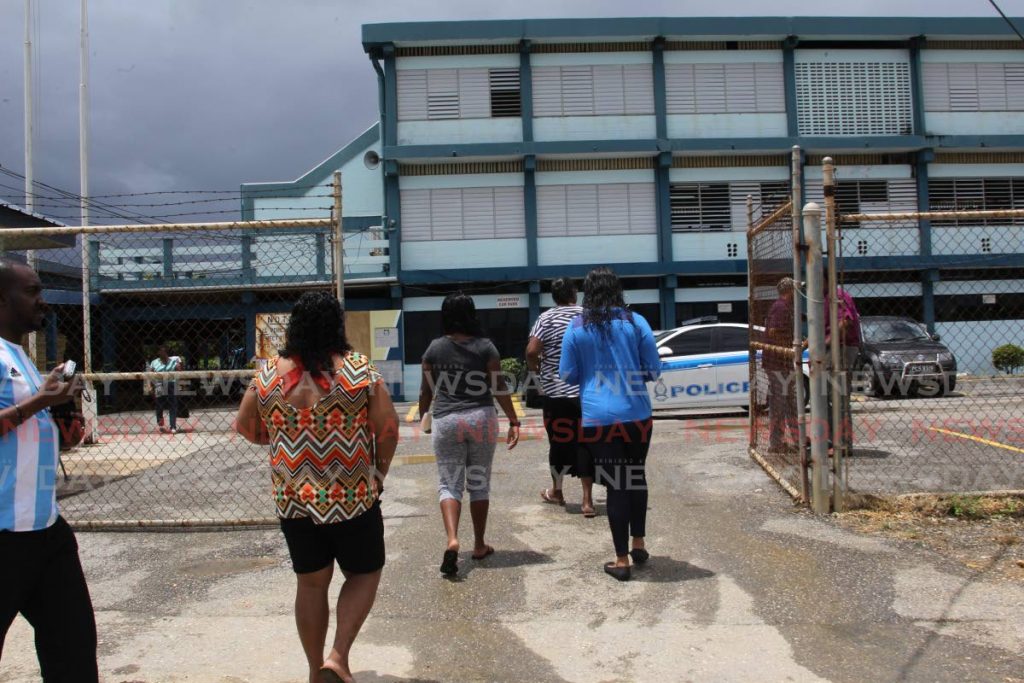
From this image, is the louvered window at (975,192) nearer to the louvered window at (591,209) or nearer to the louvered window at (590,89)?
the louvered window at (591,209)

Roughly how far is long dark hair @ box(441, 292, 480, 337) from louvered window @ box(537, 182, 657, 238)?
57.4ft

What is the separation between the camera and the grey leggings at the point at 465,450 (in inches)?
196

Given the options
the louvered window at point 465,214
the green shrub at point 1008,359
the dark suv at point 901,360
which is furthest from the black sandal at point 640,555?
the louvered window at point 465,214

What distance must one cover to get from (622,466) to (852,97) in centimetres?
2125

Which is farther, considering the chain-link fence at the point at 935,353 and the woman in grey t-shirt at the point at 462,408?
the chain-link fence at the point at 935,353

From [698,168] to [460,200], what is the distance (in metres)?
6.61

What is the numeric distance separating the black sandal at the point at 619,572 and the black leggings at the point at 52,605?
9.18 ft

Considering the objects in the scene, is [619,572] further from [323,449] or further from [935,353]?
[935,353]

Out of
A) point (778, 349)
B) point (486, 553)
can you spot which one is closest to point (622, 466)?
point (486, 553)

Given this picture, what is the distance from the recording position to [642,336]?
486 cm

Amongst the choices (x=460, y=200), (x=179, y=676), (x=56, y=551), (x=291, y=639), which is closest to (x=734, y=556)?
(x=291, y=639)

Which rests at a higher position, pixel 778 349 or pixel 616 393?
pixel 778 349

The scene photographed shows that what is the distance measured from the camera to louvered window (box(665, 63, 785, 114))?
22.3 m

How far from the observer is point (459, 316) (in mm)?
5047
